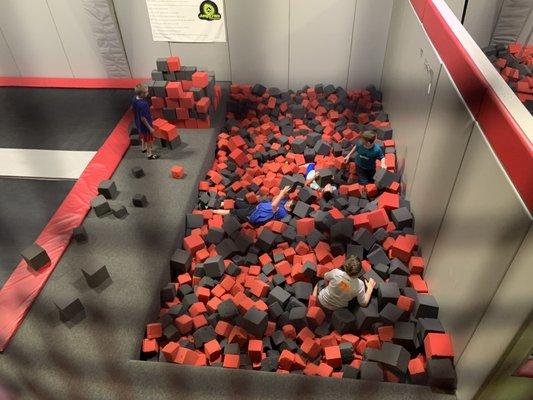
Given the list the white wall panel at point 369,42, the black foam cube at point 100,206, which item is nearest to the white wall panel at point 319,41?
the white wall panel at point 369,42

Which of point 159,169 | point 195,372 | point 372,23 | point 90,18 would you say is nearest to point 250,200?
point 159,169

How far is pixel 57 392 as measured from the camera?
8.39ft

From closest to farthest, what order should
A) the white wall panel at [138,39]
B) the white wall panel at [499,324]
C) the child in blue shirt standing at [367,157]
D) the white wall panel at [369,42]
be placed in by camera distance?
the white wall panel at [499,324] → the child in blue shirt standing at [367,157] → the white wall panel at [369,42] → the white wall panel at [138,39]

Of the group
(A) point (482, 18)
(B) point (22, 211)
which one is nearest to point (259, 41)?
(A) point (482, 18)

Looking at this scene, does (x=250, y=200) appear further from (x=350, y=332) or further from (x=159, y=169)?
(x=350, y=332)

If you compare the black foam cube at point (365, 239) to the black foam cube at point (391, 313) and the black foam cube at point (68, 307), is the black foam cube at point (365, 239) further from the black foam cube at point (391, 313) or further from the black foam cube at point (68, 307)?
the black foam cube at point (68, 307)

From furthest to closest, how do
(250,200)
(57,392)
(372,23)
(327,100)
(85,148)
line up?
(327,100) < (372,23) < (85,148) < (250,200) < (57,392)

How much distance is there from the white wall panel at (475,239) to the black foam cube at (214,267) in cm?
168

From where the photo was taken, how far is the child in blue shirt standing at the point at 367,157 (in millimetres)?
4023

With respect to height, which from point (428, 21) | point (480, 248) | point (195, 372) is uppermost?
point (428, 21)

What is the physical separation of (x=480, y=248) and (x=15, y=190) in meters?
4.22

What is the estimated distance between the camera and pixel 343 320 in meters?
3.02

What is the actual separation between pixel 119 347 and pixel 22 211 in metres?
1.97

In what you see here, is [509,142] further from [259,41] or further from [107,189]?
[259,41]
